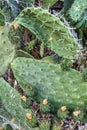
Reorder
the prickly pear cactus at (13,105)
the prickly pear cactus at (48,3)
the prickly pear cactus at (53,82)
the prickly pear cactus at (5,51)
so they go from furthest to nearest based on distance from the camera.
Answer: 1. the prickly pear cactus at (48,3)
2. the prickly pear cactus at (5,51)
3. the prickly pear cactus at (13,105)
4. the prickly pear cactus at (53,82)

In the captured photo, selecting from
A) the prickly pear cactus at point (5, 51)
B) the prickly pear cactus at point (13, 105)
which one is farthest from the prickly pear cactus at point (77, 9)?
the prickly pear cactus at point (13, 105)

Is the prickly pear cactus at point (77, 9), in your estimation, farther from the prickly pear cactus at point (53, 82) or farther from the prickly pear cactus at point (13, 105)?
the prickly pear cactus at point (13, 105)

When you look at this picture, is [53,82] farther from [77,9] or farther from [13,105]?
[77,9]

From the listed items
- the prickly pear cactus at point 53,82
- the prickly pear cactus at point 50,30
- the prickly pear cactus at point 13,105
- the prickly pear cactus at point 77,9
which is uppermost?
the prickly pear cactus at point 77,9

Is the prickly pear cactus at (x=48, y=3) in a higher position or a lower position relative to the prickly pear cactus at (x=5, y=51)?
higher

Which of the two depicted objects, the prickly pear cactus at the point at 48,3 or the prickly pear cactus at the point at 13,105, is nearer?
the prickly pear cactus at the point at 13,105

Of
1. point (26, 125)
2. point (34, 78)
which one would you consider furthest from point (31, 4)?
point (26, 125)
